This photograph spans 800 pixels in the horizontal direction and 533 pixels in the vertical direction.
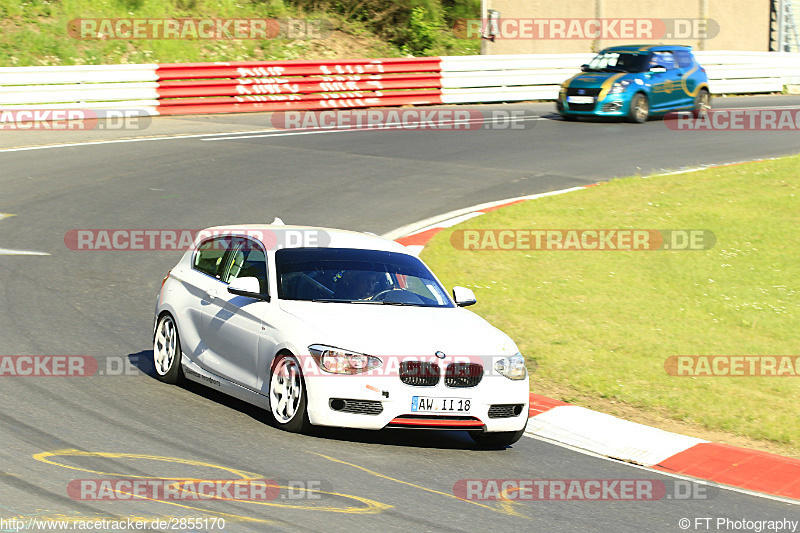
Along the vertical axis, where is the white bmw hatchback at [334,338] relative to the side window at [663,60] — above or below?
below

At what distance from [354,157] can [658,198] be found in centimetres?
606

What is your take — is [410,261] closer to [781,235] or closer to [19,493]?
[19,493]

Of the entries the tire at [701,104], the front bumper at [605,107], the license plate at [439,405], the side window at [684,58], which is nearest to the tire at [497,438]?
the license plate at [439,405]

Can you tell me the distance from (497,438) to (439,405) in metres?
0.64

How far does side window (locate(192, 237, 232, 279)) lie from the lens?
32.4 feet

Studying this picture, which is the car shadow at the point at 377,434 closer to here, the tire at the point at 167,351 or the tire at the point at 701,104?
the tire at the point at 167,351

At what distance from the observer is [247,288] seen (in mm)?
8875

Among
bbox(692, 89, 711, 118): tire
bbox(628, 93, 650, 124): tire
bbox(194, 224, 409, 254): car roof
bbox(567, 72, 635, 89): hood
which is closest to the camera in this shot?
bbox(194, 224, 409, 254): car roof

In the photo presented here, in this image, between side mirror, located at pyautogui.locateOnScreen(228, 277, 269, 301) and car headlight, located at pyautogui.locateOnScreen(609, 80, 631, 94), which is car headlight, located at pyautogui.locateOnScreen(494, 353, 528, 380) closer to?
side mirror, located at pyautogui.locateOnScreen(228, 277, 269, 301)

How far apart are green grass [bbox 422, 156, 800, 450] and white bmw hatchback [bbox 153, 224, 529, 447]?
2048mm

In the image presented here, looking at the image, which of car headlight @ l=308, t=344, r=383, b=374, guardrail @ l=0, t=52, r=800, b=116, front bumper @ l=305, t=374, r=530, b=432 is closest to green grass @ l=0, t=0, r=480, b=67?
guardrail @ l=0, t=52, r=800, b=116

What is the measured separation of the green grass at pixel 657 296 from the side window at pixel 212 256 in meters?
3.11

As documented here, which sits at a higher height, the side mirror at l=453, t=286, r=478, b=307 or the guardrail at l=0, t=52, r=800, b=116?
the guardrail at l=0, t=52, r=800, b=116

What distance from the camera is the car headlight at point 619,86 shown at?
27.0 metres
